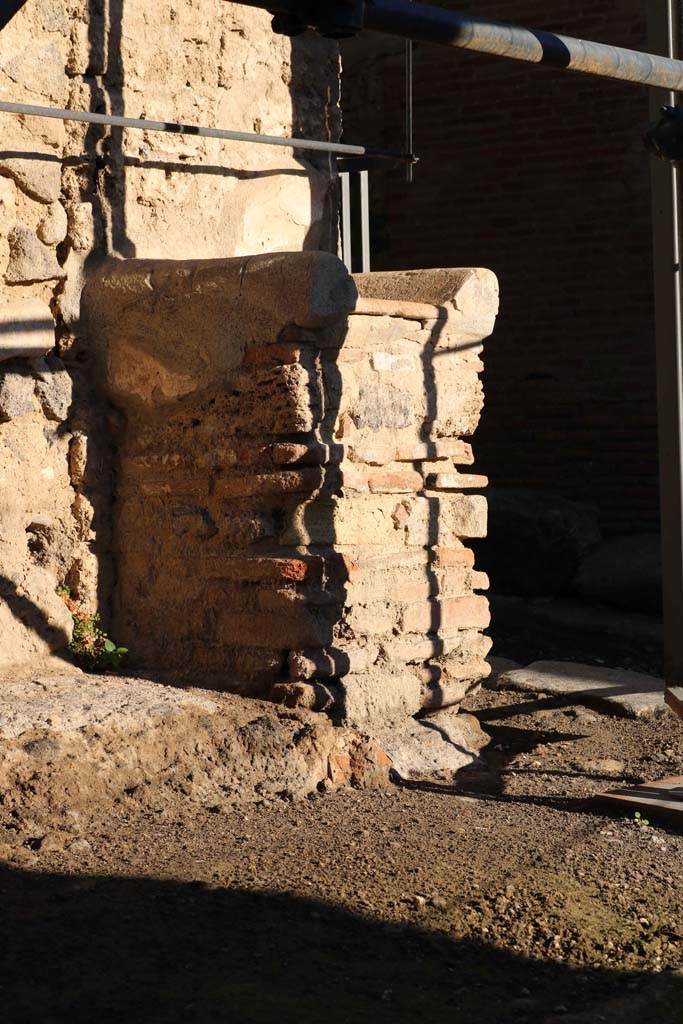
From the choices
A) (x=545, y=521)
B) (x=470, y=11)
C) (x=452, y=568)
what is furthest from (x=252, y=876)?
(x=470, y=11)

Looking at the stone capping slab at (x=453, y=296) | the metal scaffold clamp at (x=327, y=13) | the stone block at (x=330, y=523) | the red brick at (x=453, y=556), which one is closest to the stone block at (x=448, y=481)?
the red brick at (x=453, y=556)

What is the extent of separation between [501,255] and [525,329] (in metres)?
0.59

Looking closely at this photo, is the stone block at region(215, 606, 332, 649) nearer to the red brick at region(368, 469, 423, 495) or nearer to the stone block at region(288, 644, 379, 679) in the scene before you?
the stone block at region(288, 644, 379, 679)

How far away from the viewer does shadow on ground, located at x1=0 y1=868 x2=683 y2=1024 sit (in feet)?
8.65

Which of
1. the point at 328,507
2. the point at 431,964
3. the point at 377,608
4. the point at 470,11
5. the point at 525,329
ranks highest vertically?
the point at 470,11

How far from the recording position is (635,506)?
9.52 m

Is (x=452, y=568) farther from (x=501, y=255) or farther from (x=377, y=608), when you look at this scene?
(x=501, y=255)

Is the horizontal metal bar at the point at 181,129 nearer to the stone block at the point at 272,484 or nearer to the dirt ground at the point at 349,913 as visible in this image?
the stone block at the point at 272,484

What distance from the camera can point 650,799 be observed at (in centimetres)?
420

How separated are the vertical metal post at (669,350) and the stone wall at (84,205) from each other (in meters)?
1.50

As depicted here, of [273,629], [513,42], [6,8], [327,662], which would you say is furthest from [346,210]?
[6,8]

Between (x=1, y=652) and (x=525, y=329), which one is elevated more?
(x=525, y=329)

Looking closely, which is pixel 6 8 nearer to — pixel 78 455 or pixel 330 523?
pixel 330 523

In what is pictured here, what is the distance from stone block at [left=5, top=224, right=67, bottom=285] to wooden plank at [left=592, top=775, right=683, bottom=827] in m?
2.62
